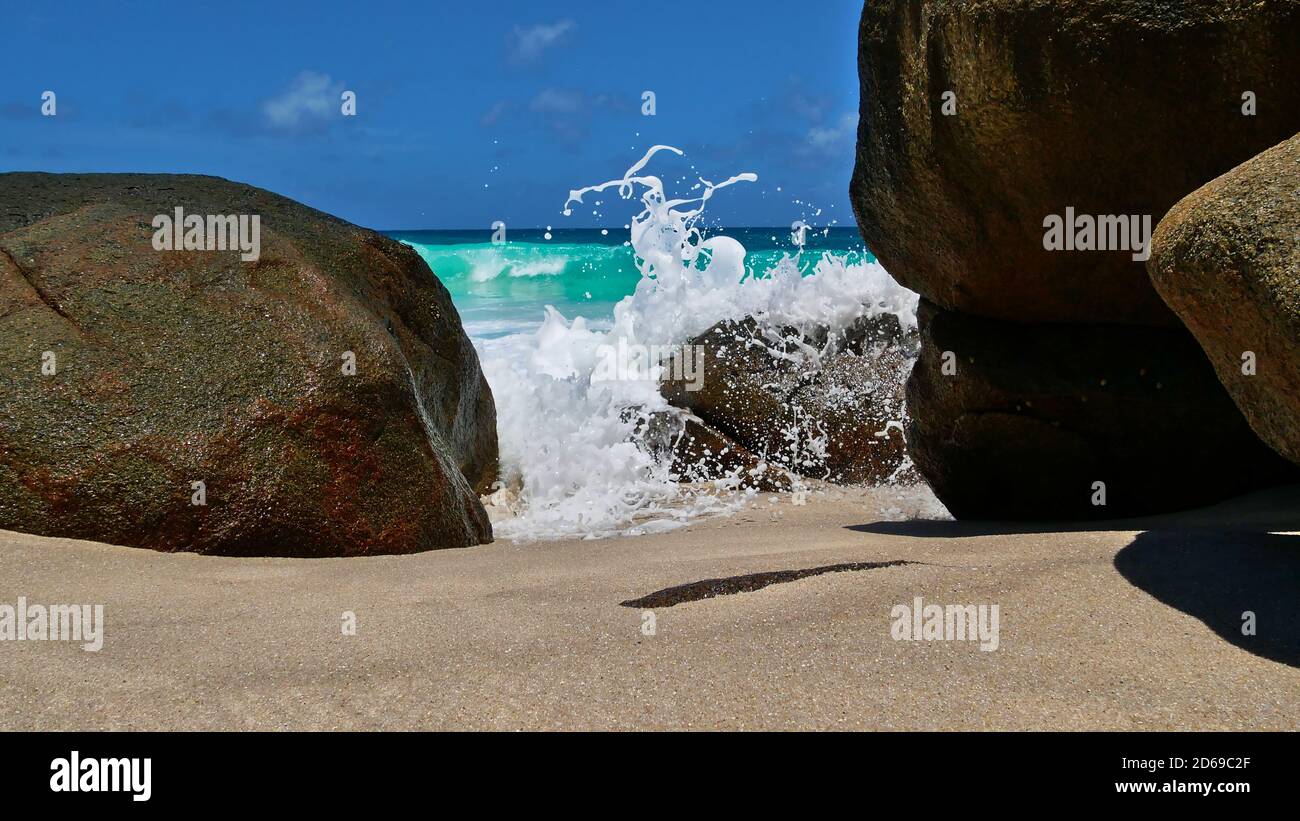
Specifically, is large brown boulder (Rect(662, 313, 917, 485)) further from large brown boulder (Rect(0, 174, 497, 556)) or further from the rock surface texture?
large brown boulder (Rect(0, 174, 497, 556))

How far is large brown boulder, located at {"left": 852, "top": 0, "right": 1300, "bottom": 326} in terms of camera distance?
3381 mm

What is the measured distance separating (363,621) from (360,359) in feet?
5.51

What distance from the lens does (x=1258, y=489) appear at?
4008mm

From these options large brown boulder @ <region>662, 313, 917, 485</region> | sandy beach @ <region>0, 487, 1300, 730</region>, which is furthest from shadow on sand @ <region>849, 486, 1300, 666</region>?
large brown boulder @ <region>662, 313, 917, 485</region>

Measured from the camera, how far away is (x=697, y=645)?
2.52 m

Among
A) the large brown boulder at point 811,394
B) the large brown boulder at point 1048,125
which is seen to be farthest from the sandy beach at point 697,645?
the large brown boulder at point 811,394

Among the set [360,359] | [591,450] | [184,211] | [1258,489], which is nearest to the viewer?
[1258,489]

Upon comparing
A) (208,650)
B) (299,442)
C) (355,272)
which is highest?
(355,272)

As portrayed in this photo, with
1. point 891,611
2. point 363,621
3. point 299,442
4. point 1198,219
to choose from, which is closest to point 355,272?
point 299,442

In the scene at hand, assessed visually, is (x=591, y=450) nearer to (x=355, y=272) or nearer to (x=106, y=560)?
(x=355, y=272)

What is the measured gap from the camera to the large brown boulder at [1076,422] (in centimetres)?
404

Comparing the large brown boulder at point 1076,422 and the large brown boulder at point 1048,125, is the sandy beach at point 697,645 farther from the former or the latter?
the large brown boulder at point 1048,125

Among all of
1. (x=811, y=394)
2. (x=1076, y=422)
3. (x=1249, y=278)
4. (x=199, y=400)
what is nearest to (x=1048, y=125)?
(x=1076, y=422)

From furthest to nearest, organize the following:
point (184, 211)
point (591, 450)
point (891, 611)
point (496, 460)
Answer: point (591, 450), point (496, 460), point (184, 211), point (891, 611)
